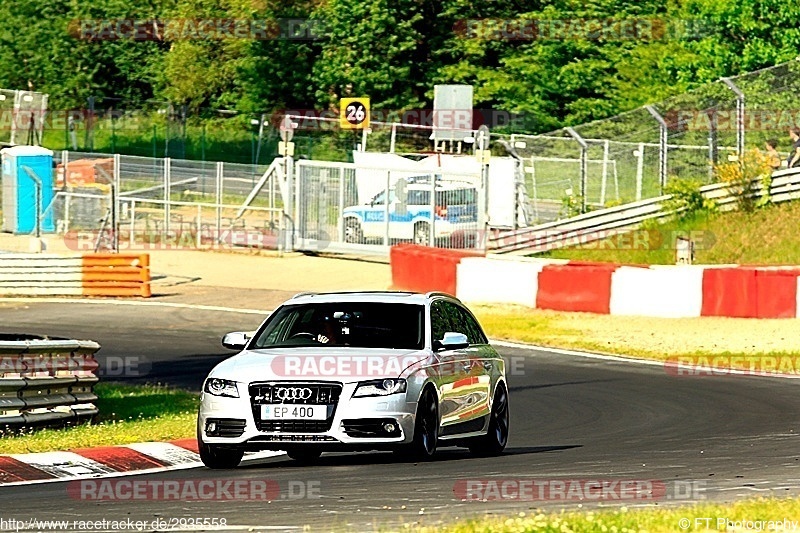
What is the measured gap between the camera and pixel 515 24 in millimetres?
64875

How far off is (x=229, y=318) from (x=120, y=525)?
21104mm

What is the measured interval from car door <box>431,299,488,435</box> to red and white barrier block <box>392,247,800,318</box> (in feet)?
41.4

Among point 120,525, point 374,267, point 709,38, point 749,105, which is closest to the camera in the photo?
point 120,525

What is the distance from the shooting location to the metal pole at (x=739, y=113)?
33219mm

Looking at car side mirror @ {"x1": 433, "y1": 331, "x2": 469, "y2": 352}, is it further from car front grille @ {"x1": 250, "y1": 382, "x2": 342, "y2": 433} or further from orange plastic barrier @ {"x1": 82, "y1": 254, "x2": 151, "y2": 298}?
orange plastic barrier @ {"x1": 82, "y1": 254, "x2": 151, "y2": 298}

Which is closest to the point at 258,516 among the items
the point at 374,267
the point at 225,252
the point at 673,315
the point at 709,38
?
the point at 673,315

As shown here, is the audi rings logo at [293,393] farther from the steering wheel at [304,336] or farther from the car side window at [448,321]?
the car side window at [448,321]

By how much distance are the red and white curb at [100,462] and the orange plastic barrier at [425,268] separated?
16495 millimetres

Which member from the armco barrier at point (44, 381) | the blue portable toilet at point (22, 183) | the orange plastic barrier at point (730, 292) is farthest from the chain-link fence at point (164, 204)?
the armco barrier at point (44, 381)

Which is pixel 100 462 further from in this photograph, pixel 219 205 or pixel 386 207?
pixel 219 205

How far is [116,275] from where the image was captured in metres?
34.2

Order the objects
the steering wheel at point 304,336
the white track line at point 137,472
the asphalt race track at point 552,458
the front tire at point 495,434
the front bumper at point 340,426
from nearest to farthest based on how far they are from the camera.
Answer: the asphalt race track at point 552,458, the white track line at point 137,472, the front bumper at point 340,426, the steering wheel at point 304,336, the front tire at point 495,434

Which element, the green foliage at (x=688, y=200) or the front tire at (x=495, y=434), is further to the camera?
the green foliage at (x=688, y=200)

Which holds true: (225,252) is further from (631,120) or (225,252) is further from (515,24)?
(515,24)
